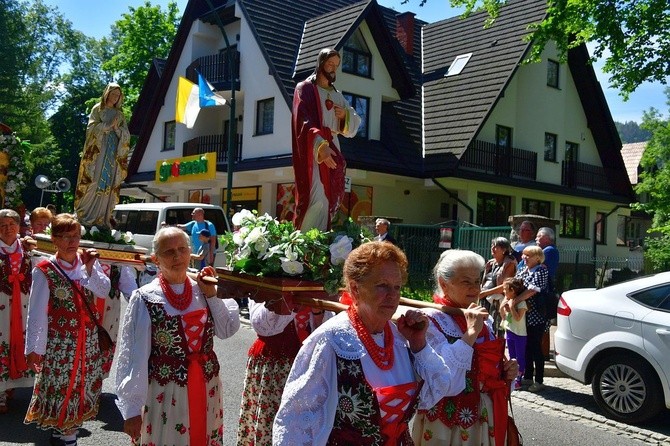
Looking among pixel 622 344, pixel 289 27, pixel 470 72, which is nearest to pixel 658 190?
pixel 470 72

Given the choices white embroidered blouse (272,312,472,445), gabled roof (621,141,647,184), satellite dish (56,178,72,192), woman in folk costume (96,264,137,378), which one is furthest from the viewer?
gabled roof (621,141,647,184)

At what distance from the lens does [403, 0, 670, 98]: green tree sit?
13031 millimetres

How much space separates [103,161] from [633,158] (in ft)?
146

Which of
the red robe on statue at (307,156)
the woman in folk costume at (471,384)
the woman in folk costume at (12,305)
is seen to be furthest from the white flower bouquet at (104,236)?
the woman in folk costume at (471,384)

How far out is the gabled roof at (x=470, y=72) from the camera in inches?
876

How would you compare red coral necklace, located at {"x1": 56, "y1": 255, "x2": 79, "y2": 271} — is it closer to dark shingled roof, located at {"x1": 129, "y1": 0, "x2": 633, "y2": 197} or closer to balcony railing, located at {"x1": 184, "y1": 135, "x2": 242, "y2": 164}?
dark shingled roof, located at {"x1": 129, "y1": 0, "x2": 633, "y2": 197}

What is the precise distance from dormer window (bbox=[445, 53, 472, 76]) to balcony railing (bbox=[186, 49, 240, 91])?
7739 mm

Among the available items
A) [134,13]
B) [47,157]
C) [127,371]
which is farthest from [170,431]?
[47,157]

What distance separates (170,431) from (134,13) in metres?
35.9

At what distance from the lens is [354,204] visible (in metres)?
22.4

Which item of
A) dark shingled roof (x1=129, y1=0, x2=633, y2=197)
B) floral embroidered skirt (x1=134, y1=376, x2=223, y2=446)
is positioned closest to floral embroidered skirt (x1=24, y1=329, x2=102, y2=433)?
floral embroidered skirt (x1=134, y1=376, x2=223, y2=446)

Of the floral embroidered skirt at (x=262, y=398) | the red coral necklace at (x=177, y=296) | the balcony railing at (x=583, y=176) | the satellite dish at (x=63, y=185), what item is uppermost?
the balcony railing at (x=583, y=176)

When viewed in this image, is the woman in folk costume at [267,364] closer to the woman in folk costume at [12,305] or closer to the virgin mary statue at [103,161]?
the woman in folk costume at [12,305]

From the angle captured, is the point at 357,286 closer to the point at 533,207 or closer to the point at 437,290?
the point at 437,290
